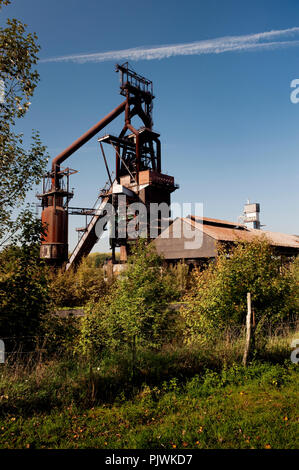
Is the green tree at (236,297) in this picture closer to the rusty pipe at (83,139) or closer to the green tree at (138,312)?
the green tree at (138,312)

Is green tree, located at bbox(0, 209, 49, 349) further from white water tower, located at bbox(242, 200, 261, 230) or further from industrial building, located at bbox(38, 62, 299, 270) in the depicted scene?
white water tower, located at bbox(242, 200, 261, 230)

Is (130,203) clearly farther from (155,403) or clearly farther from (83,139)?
(155,403)

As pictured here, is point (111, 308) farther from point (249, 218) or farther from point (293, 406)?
point (249, 218)

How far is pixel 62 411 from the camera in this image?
5273 mm

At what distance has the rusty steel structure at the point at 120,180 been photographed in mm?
29391

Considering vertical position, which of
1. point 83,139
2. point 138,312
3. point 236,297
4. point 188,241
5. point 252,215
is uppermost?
point 83,139

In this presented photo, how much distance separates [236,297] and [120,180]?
2723cm

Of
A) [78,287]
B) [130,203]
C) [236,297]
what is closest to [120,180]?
[130,203]

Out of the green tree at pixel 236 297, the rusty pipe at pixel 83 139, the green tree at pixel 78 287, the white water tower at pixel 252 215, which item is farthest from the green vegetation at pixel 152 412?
the white water tower at pixel 252 215

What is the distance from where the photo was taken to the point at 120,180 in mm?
34188

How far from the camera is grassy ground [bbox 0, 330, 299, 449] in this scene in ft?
14.7

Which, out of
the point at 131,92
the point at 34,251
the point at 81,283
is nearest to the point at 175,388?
the point at 34,251

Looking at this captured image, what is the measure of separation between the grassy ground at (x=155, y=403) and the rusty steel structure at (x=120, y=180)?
75.4 ft
